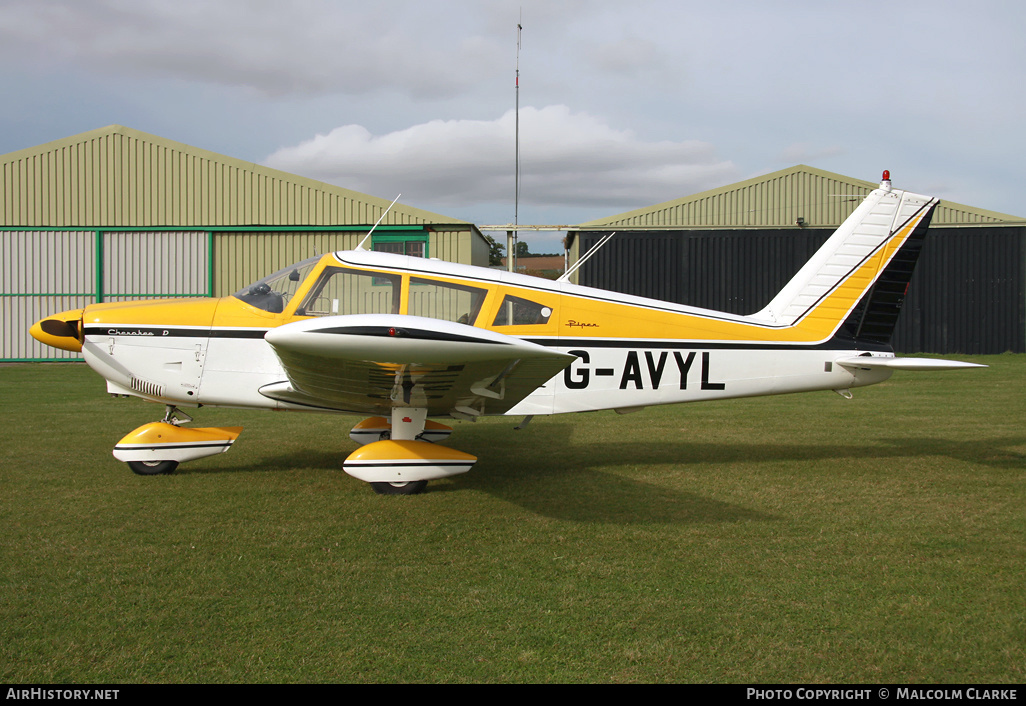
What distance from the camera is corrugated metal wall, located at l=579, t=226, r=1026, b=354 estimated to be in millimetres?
20000

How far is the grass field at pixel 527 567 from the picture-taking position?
2.97m

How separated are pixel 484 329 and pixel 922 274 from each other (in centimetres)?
1892

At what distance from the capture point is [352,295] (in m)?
6.07

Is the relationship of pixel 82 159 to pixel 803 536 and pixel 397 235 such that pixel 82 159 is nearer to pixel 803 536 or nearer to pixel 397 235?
pixel 397 235

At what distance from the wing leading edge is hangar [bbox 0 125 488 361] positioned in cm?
1403

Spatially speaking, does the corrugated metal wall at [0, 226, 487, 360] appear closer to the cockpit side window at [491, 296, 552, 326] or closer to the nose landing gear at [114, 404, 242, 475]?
the cockpit side window at [491, 296, 552, 326]

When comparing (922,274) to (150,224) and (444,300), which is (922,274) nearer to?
(444,300)

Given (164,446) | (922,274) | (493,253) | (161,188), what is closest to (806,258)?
(922,274)

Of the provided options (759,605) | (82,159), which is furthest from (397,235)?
(759,605)

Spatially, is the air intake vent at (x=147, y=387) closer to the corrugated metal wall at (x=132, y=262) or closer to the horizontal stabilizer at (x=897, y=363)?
the horizontal stabilizer at (x=897, y=363)

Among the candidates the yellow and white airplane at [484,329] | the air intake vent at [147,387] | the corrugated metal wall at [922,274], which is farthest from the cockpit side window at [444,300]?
the corrugated metal wall at [922,274]

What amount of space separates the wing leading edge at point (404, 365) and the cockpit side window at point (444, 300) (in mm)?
749

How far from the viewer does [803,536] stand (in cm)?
467

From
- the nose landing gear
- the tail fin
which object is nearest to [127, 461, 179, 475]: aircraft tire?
the nose landing gear
